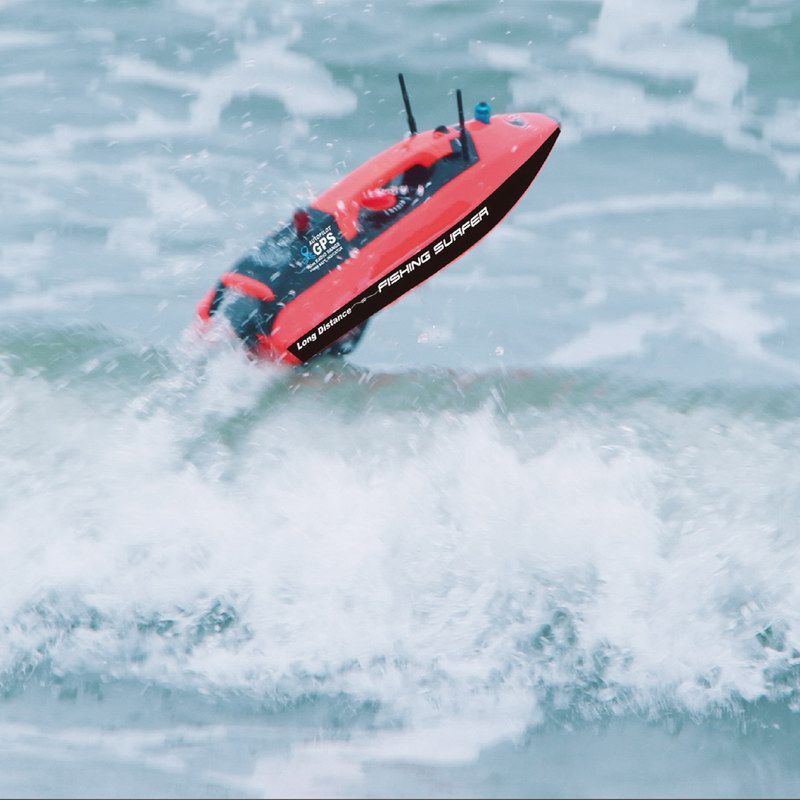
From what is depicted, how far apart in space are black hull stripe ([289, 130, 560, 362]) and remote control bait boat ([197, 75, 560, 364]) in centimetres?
1

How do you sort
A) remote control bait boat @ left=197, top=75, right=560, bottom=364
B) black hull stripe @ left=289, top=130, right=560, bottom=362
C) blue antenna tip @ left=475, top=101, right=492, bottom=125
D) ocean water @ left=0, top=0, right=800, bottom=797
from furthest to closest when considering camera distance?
blue antenna tip @ left=475, top=101, right=492, bottom=125
black hull stripe @ left=289, top=130, right=560, bottom=362
remote control bait boat @ left=197, top=75, right=560, bottom=364
ocean water @ left=0, top=0, right=800, bottom=797

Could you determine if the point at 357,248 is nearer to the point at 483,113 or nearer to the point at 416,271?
the point at 416,271

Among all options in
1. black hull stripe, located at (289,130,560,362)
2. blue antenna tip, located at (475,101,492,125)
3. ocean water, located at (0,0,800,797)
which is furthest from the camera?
blue antenna tip, located at (475,101,492,125)

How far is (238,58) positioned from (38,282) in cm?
395

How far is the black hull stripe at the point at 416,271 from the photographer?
31.4 ft

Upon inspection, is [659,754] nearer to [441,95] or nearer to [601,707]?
[601,707]

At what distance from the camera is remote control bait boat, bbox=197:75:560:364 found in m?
9.46

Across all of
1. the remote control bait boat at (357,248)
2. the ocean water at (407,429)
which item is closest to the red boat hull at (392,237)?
the remote control bait boat at (357,248)

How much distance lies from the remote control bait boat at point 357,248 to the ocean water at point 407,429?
45 cm

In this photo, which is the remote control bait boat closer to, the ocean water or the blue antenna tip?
the blue antenna tip

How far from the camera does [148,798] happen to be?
22.5 feet

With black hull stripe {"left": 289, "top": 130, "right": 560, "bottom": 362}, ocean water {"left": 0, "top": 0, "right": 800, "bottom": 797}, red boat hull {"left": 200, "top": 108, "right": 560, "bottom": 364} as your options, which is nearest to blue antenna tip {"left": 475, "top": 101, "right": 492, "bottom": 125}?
red boat hull {"left": 200, "top": 108, "right": 560, "bottom": 364}

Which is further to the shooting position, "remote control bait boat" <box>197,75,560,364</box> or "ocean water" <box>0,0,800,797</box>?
"remote control bait boat" <box>197,75,560,364</box>

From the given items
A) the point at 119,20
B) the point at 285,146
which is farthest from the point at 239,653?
the point at 119,20
